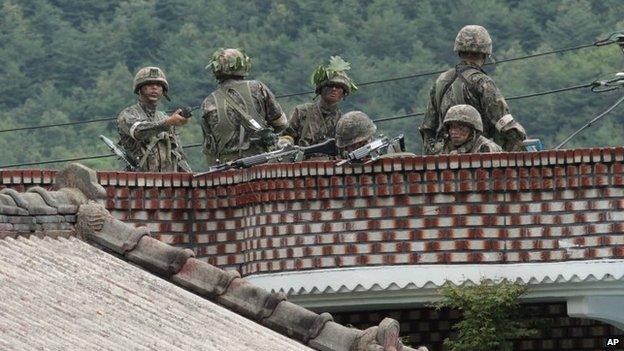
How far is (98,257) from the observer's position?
27.8m

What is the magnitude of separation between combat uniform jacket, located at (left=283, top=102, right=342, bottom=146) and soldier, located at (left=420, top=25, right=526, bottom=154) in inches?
36.2

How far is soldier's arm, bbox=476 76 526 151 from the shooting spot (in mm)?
34938

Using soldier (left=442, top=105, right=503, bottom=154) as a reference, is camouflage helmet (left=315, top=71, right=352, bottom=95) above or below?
above

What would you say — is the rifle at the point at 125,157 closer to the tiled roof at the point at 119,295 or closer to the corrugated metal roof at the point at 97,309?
the tiled roof at the point at 119,295

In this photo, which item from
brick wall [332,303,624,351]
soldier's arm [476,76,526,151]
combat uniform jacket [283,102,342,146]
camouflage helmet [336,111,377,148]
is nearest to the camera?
camouflage helmet [336,111,377,148]

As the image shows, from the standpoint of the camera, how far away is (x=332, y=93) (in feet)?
118

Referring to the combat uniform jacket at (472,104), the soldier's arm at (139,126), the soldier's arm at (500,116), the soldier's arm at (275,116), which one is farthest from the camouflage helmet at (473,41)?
the soldier's arm at (139,126)

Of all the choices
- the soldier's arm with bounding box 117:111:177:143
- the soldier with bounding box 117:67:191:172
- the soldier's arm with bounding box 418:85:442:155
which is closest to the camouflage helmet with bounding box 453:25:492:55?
the soldier's arm with bounding box 418:85:442:155

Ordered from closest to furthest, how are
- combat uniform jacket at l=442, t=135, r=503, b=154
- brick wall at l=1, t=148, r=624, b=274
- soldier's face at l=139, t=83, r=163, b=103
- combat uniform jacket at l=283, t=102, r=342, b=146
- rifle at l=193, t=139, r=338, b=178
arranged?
brick wall at l=1, t=148, r=624, b=274, combat uniform jacket at l=442, t=135, r=503, b=154, rifle at l=193, t=139, r=338, b=178, soldier's face at l=139, t=83, r=163, b=103, combat uniform jacket at l=283, t=102, r=342, b=146

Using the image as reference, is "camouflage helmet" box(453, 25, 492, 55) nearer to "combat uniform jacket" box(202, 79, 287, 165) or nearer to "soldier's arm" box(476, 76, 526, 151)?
"soldier's arm" box(476, 76, 526, 151)

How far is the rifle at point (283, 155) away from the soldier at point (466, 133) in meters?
1.22

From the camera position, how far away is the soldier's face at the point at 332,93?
35.9 meters

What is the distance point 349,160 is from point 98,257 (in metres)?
6.65

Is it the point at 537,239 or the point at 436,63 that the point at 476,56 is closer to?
the point at 537,239
